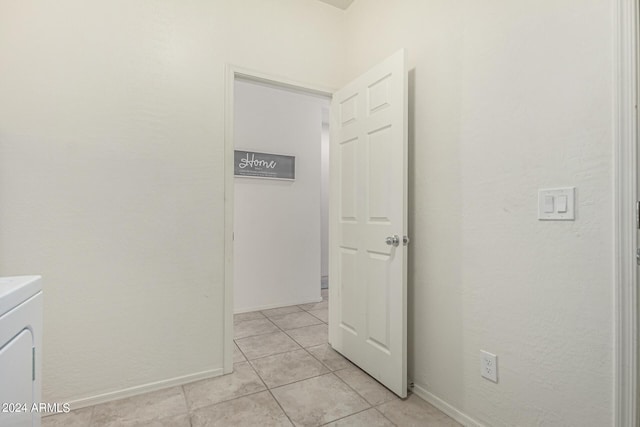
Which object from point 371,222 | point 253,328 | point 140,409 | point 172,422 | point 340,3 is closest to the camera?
point 172,422

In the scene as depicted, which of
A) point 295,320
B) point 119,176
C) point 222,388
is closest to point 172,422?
point 222,388

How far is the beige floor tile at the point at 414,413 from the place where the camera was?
5.32ft

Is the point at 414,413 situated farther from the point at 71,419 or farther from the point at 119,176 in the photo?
the point at 119,176

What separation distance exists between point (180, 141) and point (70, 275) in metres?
0.95

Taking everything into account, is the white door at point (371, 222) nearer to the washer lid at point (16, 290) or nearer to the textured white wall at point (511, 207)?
the textured white wall at point (511, 207)

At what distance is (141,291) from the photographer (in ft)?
6.27

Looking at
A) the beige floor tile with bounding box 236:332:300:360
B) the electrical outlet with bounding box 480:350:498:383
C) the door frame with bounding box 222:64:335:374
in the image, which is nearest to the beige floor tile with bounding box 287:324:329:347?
the beige floor tile with bounding box 236:332:300:360

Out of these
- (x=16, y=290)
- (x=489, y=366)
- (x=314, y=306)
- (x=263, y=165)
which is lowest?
(x=314, y=306)

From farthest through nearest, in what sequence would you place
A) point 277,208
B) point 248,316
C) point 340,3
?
point 277,208
point 248,316
point 340,3

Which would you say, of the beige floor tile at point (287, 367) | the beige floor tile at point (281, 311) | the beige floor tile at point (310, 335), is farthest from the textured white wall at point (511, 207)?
the beige floor tile at point (281, 311)

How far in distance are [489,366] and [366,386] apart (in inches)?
29.9

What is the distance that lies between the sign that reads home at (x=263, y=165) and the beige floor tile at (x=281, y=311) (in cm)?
147

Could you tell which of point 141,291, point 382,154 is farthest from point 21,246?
point 382,154

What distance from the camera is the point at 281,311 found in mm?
3543
